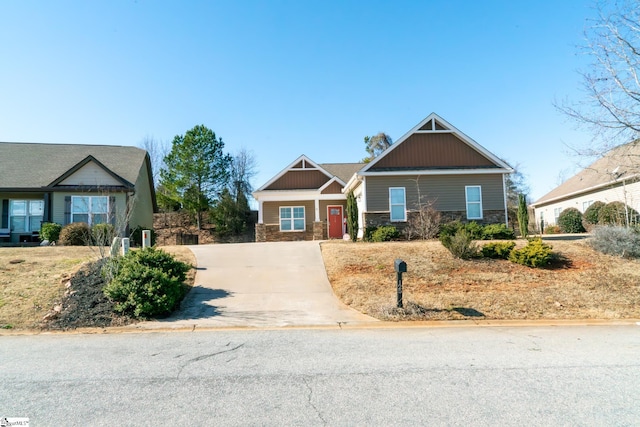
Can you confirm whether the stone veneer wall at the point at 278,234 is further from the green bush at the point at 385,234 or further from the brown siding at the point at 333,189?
the green bush at the point at 385,234

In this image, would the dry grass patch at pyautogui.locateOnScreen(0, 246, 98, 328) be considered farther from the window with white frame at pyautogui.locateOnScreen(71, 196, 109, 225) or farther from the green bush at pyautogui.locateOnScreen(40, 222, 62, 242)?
the window with white frame at pyautogui.locateOnScreen(71, 196, 109, 225)

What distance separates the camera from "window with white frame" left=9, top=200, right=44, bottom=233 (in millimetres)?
21219

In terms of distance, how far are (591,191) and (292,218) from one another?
21487 millimetres

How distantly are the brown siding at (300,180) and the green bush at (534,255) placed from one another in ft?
52.3

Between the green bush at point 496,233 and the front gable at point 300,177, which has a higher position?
the front gable at point 300,177

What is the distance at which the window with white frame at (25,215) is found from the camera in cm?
2122

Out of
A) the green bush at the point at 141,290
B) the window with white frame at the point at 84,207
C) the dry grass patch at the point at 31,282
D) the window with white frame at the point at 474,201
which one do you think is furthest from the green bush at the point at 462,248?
the window with white frame at the point at 84,207

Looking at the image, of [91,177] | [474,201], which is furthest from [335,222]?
[91,177]

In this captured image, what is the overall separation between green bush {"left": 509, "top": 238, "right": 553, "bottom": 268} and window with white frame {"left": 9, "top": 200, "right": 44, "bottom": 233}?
2283cm

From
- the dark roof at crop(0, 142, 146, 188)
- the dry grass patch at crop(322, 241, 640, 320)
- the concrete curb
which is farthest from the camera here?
the dark roof at crop(0, 142, 146, 188)

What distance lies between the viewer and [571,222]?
90.2 feet

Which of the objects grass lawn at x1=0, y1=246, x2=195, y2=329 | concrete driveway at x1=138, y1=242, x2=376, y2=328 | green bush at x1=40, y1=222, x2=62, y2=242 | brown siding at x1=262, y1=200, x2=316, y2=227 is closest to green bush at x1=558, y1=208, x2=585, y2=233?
brown siding at x1=262, y1=200, x2=316, y2=227

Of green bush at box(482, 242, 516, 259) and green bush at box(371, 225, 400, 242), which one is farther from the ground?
green bush at box(371, 225, 400, 242)

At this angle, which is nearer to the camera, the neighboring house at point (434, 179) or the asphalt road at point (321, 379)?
the asphalt road at point (321, 379)
